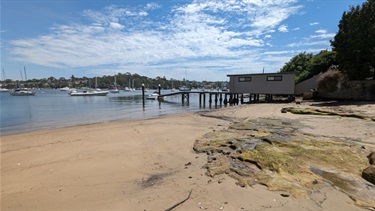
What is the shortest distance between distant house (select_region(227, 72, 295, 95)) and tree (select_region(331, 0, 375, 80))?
683 cm

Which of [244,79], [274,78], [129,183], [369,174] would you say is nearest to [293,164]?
[369,174]

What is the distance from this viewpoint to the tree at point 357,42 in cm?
1786

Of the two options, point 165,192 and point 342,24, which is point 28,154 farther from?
point 342,24

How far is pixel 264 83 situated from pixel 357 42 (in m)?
11.6

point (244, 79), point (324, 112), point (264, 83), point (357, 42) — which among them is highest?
point (357, 42)

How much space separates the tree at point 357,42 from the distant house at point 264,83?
6.83 m

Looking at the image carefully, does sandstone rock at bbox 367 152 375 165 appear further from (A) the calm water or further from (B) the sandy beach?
(A) the calm water

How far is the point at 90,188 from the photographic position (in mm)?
4602

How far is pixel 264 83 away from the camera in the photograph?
28.8 meters

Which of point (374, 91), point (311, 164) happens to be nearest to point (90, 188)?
point (311, 164)

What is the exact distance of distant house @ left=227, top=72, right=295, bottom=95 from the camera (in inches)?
1070

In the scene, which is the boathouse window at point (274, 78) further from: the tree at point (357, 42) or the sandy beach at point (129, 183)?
the sandy beach at point (129, 183)

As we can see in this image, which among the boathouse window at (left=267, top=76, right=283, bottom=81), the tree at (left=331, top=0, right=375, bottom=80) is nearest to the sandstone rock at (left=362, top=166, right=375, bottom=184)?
the tree at (left=331, top=0, right=375, bottom=80)

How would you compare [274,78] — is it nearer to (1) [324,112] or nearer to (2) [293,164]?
(1) [324,112]
